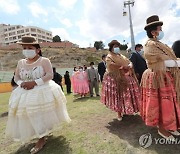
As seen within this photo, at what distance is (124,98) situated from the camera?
18.7 feet

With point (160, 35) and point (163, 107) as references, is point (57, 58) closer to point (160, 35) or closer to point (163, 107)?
point (160, 35)

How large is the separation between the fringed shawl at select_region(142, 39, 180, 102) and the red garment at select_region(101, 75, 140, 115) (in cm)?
139

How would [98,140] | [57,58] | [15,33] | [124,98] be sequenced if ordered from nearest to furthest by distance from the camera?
[98,140] < [124,98] < [57,58] < [15,33]

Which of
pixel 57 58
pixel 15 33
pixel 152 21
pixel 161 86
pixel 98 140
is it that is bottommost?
pixel 98 140

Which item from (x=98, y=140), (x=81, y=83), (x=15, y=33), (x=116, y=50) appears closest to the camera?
(x=98, y=140)

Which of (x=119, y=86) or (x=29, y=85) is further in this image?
(x=119, y=86)

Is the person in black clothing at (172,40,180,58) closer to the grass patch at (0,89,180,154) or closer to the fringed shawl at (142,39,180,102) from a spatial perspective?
the fringed shawl at (142,39,180,102)

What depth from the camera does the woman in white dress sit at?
4.45 m

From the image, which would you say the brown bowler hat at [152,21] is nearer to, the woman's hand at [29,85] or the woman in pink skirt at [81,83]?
the woman's hand at [29,85]

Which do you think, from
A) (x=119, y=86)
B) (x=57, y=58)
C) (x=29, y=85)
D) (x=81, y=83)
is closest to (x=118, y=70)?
(x=119, y=86)

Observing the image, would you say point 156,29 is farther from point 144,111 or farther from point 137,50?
point 137,50

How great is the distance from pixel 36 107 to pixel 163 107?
2131 mm

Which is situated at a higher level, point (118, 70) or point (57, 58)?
point (57, 58)

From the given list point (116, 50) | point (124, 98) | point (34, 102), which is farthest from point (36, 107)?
point (116, 50)
